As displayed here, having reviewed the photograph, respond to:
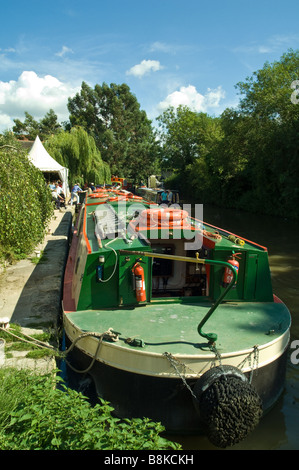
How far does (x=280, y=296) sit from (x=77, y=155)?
22636mm

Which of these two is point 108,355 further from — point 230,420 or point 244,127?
point 244,127

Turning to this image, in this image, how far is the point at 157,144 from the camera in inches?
1902

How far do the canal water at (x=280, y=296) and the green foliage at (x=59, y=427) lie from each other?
1.76m

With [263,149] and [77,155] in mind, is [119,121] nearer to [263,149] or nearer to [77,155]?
[77,155]

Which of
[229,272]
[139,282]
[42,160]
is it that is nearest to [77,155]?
[42,160]

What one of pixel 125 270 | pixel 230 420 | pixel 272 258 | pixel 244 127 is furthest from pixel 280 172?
pixel 230 420

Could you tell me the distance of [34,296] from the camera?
27.9ft

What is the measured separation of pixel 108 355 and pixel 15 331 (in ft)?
7.54

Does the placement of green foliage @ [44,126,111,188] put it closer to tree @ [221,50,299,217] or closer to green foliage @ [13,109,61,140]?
tree @ [221,50,299,217]

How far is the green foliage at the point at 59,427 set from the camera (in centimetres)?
328

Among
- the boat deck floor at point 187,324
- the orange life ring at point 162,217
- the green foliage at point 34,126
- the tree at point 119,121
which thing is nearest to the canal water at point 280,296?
the boat deck floor at point 187,324

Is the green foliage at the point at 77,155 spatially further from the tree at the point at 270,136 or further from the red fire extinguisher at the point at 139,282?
the red fire extinguisher at the point at 139,282

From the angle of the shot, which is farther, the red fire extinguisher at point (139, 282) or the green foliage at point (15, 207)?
the green foliage at point (15, 207)

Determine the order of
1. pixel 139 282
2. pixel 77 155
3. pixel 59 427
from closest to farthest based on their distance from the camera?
1. pixel 59 427
2. pixel 139 282
3. pixel 77 155
